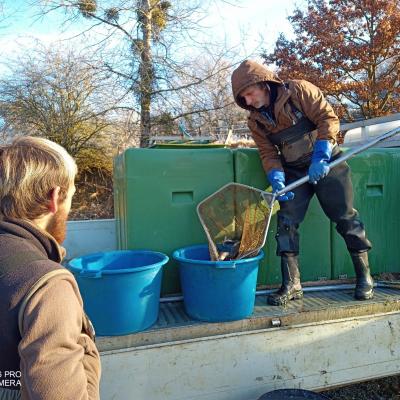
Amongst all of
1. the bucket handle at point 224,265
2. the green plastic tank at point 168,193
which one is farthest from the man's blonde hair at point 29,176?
the green plastic tank at point 168,193

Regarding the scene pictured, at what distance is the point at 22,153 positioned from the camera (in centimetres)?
117

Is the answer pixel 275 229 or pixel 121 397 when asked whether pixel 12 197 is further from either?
pixel 275 229

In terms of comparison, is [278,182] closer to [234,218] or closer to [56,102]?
[234,218]

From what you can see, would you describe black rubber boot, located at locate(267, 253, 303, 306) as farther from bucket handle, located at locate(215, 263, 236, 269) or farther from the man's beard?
the man's beard

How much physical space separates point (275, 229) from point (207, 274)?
3.07 ft

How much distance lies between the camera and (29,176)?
1.15 metres

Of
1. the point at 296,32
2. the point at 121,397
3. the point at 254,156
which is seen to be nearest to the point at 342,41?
the point at 296,32

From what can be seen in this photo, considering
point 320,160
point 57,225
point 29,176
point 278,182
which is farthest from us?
point 278,182

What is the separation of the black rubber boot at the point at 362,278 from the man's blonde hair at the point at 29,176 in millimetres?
2352

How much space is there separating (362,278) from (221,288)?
112 centimetres

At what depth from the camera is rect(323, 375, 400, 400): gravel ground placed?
3125 mm

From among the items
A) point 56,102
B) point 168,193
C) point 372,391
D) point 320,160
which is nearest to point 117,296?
point 168,193

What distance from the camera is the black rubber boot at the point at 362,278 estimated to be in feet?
9.37

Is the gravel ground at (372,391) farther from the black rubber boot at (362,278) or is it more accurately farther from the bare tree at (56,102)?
the bare tree at (56,102)
